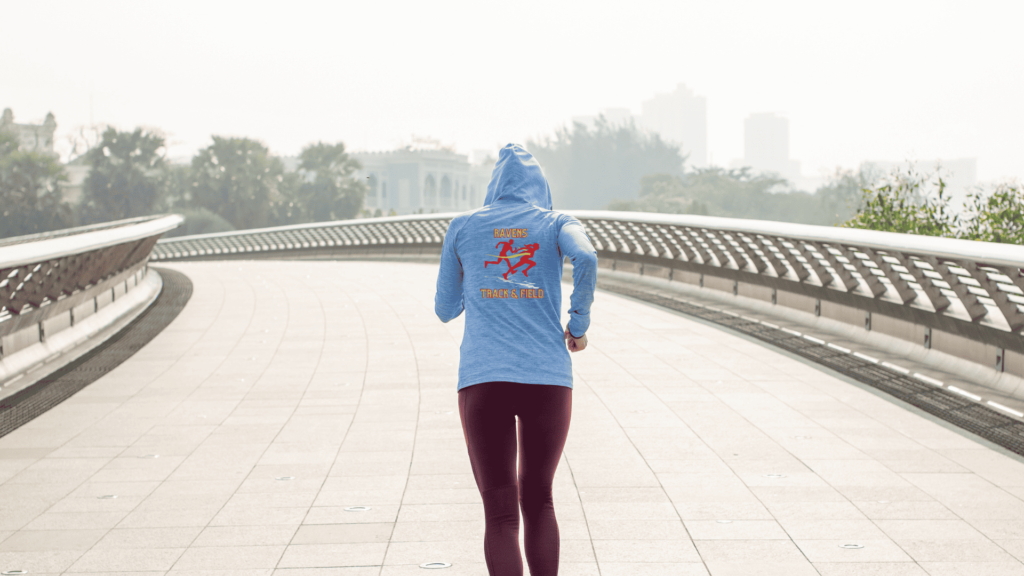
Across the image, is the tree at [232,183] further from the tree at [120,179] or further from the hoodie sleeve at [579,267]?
the hoodie sleeve at [579,267]

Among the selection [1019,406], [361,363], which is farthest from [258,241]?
[1019,406]

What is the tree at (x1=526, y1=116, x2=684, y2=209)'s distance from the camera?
186875 mm

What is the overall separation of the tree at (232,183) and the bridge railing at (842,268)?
8102 cm

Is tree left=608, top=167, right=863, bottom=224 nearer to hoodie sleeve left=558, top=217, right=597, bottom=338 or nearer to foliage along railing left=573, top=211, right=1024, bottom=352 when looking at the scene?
foliage along railing left=573, top=211, right=1024, bottom=352

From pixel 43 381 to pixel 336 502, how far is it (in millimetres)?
4313

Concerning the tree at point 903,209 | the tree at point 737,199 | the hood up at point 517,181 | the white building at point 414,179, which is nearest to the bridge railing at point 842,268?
the hood up at point 517,181

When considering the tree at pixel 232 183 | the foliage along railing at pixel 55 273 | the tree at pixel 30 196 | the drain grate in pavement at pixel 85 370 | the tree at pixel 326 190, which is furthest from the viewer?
the tree at pixel 326 190

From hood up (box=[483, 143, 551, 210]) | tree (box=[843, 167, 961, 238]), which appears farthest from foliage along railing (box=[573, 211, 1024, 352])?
tree (box=[843, 167, 961, 238])

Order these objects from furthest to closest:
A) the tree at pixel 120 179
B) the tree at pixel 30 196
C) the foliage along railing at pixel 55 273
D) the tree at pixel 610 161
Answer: the tree at pixel 610 161
the tree at pixel 120 179
the tree at pixel 30 196
the foliage along railing at pixel 55 273

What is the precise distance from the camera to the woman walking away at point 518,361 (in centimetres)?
280

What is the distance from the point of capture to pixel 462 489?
189 inches

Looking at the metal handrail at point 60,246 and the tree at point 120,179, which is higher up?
the tree at point 120,179

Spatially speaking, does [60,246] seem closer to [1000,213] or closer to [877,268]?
[877,268]

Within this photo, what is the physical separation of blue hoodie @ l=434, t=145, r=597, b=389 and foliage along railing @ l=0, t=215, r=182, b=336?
508 centimetres
